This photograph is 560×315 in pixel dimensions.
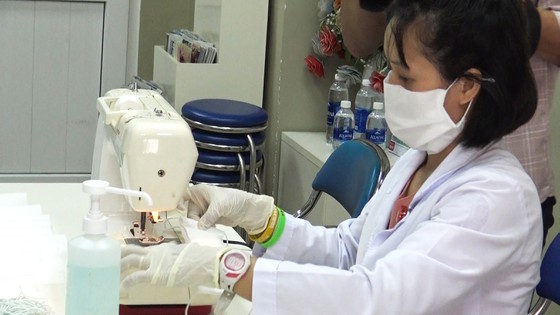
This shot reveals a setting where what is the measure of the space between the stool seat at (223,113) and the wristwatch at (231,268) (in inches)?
77.0

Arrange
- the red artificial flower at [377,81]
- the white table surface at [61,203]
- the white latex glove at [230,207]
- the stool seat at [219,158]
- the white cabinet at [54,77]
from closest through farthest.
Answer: the white latex glove at [230,207] → the white table surface at [61,203] → the red artificial flower at [377,81] → the stool seat at [219,158] → the white cabinet at [54,77]

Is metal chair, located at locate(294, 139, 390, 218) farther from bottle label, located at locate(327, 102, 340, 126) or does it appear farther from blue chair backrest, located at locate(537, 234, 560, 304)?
bottle label, located at locate(327, 102, 340, 126)

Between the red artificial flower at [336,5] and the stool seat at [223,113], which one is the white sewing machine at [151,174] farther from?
the red artificial flower at [336,5]

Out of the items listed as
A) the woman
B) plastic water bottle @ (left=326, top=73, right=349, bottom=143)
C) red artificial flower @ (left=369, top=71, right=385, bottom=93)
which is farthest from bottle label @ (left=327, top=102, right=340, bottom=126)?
the woman

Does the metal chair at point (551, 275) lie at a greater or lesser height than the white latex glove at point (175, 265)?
lesser

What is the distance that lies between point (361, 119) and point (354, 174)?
2.75 feet

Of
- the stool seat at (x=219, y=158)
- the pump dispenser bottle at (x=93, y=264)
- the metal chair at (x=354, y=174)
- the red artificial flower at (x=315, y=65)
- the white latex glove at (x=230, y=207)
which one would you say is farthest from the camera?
the red artificial flower at (x=315, y=65)

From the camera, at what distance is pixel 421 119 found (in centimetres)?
145

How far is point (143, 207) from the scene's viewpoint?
1.54 m

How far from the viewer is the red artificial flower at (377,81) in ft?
10.2

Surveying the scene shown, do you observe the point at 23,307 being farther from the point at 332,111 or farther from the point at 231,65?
the point at 231,65

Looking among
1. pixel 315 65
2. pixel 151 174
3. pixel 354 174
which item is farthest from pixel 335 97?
pixel 151 174

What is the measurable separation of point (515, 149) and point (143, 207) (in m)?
0.89

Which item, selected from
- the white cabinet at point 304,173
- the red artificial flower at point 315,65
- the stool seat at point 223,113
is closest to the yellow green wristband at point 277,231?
the white cabinet at point 304,173
